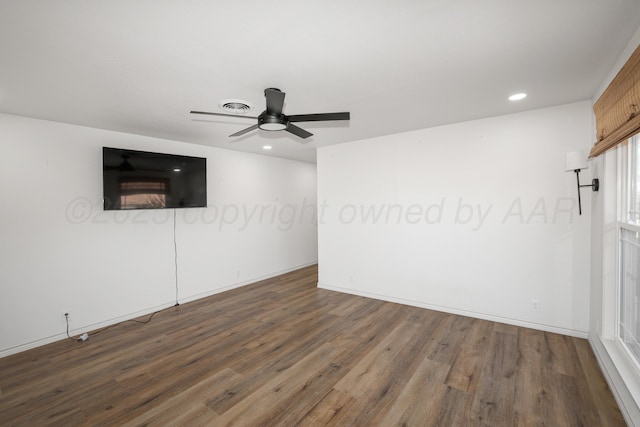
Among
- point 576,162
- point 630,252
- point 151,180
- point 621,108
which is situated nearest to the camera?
point 621,108

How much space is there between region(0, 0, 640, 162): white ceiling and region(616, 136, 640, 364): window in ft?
2.61

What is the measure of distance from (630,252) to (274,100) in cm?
310

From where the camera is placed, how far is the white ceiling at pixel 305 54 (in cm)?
154

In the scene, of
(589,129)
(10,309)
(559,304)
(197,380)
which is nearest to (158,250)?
(10,309)

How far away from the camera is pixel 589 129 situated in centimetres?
296

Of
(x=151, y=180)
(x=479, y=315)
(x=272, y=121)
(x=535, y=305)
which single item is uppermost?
(x=272, y=121)

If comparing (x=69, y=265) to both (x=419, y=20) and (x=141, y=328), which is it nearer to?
(x=141, y=328)

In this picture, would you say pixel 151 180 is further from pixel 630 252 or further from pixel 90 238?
pixel 630 252

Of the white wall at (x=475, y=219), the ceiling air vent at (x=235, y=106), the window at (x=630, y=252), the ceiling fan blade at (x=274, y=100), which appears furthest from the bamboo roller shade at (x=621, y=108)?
the ceiling air vent at (x=235, y=106)

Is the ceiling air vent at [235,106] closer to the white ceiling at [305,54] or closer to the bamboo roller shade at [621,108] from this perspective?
the white ceiling at [305,54]

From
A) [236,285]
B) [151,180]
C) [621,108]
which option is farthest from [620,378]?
[151,180]

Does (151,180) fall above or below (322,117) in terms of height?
below

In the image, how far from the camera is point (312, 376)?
2492 mm

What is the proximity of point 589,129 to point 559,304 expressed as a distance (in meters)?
1.91
